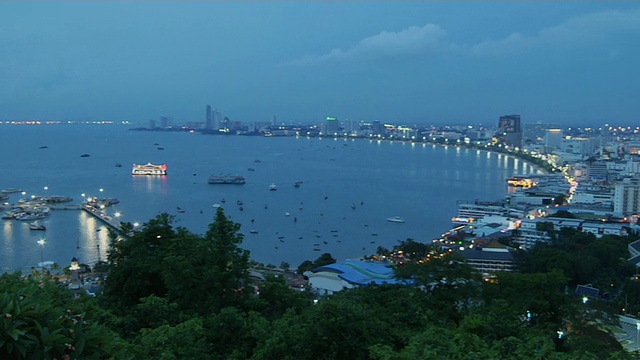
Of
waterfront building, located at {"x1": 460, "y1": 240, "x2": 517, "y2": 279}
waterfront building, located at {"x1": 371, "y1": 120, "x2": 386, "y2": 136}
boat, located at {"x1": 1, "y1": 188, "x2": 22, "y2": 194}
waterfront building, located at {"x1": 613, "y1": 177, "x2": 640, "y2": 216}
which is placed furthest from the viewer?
waterfront building, located at {"x1": 371, "y1": 120, "x2": 386, "y2": 136}

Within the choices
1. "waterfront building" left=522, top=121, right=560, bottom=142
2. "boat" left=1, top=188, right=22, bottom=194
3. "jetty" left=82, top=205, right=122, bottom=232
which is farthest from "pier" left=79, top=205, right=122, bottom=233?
"waterfront building" left=522, top=121, right=560, bottom=142

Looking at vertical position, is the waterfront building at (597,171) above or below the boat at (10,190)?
above

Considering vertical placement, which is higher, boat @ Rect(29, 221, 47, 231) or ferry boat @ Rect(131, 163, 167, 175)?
ferry boat @ Rect(131, 163, 167, 175)

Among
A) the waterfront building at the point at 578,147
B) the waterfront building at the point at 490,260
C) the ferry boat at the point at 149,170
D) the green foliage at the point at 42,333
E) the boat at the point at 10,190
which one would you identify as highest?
the green foliage at the point at 42,333

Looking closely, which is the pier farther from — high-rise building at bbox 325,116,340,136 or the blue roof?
high-rise building at bbox 325,116,340,136

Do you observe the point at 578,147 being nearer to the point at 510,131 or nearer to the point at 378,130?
the point at 510,131

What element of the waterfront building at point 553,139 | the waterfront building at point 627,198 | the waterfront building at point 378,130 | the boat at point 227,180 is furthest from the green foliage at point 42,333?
the waterfront building at point 378,130

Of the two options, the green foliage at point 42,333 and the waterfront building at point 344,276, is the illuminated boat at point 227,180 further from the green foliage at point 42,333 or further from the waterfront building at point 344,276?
the green foliage at point 42,333

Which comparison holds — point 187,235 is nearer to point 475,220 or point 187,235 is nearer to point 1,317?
point 1,317

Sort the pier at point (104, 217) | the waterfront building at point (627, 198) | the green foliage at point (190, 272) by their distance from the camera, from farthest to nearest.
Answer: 1. the waterfront building at point (627, 198)
2. the pier at point (104, 217)
3. the green foliage at point (190, 272)
